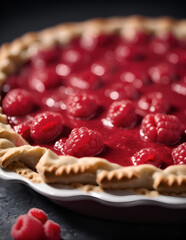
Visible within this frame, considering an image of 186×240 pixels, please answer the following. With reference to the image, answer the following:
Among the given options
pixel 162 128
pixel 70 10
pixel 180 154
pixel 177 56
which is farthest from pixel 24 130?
pixel 70 10

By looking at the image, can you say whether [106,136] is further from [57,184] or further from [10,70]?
[10,70]

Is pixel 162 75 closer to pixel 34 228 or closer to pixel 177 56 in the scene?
pixel 177 56

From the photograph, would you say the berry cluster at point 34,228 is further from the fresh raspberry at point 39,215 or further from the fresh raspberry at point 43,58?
the fresh raspberry at point 43,58

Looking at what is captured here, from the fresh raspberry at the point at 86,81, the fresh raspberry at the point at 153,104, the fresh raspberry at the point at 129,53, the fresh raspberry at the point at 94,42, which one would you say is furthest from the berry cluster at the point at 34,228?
the fresh raspberry at the point at 94,42

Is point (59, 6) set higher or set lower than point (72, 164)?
lower

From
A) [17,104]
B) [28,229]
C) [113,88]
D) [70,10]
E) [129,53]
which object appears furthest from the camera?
[70,10]

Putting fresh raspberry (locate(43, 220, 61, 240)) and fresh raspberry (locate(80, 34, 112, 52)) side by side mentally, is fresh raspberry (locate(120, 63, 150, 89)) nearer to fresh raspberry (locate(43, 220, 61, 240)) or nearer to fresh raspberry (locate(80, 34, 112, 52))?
fresh raspberry (locate(80, 34, 112, 52))

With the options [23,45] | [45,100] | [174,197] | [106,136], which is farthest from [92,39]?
[174,197]

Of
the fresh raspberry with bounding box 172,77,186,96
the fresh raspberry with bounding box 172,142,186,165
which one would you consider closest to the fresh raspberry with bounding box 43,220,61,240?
the fresh raspberry with bounding box 172,142,186,165
